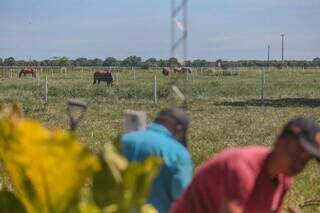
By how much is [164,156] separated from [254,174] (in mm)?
1302

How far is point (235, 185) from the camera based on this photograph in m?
2.69

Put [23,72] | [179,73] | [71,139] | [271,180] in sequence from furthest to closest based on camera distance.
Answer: [23,72], [179,73], [271,180], [71,139]

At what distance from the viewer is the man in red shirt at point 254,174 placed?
2656 millimetres

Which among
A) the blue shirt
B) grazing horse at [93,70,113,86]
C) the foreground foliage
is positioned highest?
the foreground foliage

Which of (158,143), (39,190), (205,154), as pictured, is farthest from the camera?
(205,154)

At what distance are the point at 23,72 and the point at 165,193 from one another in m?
46.1

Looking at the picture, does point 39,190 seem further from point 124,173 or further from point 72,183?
point 124,173

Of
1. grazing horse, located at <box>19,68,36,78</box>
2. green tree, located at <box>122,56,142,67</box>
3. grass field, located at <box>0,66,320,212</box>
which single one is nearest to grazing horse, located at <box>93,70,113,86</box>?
grass field, located at <box>0,66,320,212</box>

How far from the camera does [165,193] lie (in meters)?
4.19

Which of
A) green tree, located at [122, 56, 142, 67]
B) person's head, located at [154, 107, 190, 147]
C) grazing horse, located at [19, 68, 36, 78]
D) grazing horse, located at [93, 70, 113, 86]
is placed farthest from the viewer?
green tree, located at [122, 56, 142, 67]

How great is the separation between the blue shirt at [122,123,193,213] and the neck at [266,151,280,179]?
1202mm

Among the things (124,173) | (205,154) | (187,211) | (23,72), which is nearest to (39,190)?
(124,173)

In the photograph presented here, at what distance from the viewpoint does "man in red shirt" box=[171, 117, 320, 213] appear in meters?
2.66

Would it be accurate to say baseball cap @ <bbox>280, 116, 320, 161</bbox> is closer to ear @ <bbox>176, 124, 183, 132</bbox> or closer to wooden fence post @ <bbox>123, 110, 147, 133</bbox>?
ear @ <bbox>176, 124, 183, 132</bbox>
